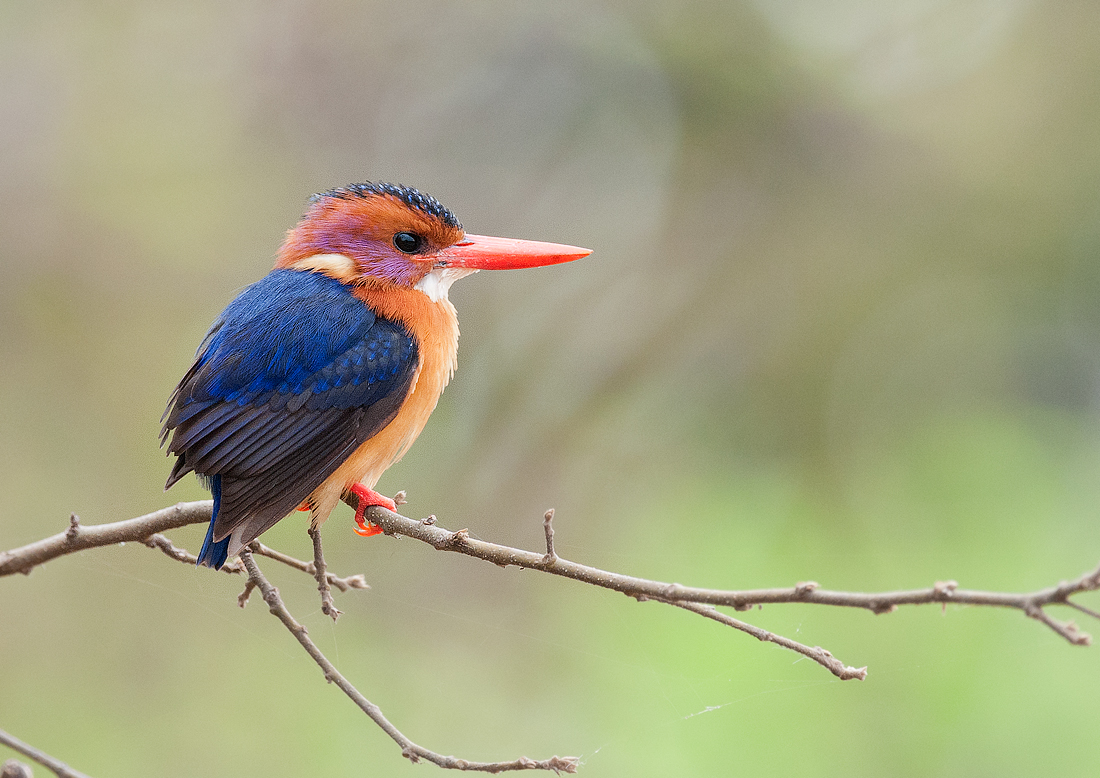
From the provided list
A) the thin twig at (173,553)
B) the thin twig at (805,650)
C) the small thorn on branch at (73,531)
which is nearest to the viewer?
the thin twig at (805,650)

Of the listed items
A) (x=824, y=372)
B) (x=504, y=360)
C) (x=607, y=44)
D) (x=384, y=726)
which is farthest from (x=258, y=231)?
(x=384, y=726)

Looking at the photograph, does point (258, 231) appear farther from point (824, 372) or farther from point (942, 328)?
point (942, 328)

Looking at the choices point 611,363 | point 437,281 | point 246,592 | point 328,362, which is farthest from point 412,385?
point 611,363

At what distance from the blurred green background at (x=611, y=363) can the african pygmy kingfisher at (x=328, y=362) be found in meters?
0.78

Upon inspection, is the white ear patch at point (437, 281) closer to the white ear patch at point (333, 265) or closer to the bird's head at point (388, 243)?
the bird's head at point (388, 243)

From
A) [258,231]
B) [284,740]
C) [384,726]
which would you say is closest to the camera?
[384,726]

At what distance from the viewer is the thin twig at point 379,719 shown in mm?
1160

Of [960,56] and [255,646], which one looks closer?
[255,646]

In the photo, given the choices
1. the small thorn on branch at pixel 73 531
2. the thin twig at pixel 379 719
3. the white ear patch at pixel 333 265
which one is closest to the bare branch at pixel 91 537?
the small thorn on branch at pixel 73 531

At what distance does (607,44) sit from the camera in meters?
3.83

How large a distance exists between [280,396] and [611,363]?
2.26 metres

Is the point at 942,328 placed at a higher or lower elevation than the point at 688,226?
lower

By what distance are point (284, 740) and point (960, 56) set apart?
11.1ft

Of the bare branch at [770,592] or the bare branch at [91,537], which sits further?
the bare branch at [91,537]
